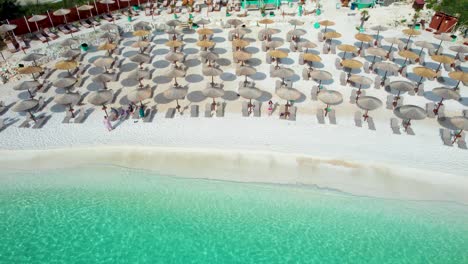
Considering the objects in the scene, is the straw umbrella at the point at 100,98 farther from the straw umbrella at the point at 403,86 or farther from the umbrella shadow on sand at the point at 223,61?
the straw umbrella at the point at 403,86

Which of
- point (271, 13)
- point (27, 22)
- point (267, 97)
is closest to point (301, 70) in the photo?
point (267, 97)

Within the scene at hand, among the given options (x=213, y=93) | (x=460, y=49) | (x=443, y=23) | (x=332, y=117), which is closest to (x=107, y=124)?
(x=213, y=93)

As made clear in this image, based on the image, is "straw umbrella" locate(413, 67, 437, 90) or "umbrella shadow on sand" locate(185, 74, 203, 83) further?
"umbrella shadow on sand" locate(185, 74, 203, 83)

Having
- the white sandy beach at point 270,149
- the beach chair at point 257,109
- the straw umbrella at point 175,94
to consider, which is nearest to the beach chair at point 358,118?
the white sandy beach at point 270,149

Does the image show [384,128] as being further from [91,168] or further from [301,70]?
[91,168]

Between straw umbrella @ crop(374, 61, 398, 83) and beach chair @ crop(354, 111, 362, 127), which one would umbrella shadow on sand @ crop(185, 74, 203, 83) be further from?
straw umbrella @ crop(374, 61, 398, 83)

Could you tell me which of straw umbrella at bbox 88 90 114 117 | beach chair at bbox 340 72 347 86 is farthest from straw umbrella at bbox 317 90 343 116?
straw umbrella at bbox 88 90 114 117
